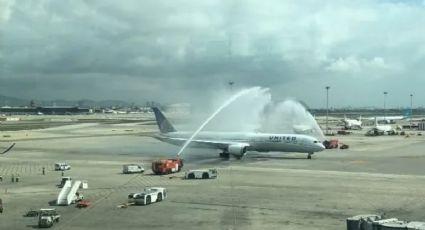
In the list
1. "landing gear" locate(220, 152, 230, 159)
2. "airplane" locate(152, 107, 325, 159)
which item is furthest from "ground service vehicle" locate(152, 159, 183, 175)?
"landing gear" locate(220, 152, 230, 159)

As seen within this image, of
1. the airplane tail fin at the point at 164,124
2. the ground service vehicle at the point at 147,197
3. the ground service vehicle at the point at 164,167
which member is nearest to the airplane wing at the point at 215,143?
the airplane tail fin at the point at 164,124

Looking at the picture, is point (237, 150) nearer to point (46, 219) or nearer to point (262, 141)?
point (262, 141)

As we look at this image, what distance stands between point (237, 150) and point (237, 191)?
103 ft

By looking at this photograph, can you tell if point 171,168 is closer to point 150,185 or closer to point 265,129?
point 150,185

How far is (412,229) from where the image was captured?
91.1 ft

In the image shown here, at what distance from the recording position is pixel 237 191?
170 ft

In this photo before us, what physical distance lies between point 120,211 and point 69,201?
591cm

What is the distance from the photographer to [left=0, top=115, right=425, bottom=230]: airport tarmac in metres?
38.1

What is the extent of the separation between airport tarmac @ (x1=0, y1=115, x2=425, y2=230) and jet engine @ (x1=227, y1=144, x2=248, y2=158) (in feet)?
4.34

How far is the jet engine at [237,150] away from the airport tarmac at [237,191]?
4.34 feet

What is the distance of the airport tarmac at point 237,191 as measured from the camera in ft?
125

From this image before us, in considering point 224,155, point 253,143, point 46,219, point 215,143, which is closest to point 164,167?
point 215,143

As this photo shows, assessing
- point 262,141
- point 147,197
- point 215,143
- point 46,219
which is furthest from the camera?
point 215,143

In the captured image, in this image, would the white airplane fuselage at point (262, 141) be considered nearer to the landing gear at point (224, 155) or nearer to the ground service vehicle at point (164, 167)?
the landing gear at point (224, 155)
